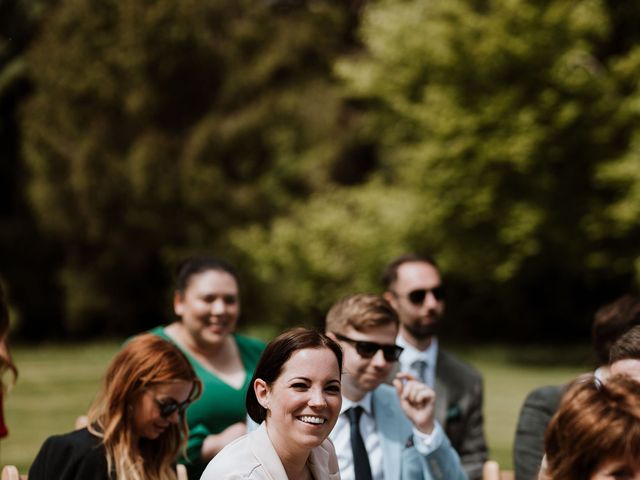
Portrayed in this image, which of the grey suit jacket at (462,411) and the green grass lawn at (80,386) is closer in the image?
the grey suit jacket at (462,411)

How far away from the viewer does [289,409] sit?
339cm

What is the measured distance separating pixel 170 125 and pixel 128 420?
2887 centimetres

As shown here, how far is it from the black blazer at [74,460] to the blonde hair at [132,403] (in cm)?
4

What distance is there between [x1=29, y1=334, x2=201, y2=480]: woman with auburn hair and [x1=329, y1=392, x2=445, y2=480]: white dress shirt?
0.70 metres

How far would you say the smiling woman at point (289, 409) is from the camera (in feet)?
11.0

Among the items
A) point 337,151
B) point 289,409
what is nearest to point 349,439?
point 289,409

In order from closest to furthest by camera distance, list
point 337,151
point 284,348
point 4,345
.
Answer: point 284,348 < point 4,345 < point 337,151

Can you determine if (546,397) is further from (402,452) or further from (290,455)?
(290,455)

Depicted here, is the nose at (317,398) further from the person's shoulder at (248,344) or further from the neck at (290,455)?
the person's shoulder at (248,344)

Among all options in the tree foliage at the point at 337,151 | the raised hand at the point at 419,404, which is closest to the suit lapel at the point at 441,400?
the raised hand at the point at 419,404

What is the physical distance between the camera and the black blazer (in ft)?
14.0

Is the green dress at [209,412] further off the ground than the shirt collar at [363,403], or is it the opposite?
the green dress at [209,412]

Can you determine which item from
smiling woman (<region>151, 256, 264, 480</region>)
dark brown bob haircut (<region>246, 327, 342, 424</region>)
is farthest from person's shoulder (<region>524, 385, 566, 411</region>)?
dark brown bob haircut (<region>246, 327, 342, 424</region>)

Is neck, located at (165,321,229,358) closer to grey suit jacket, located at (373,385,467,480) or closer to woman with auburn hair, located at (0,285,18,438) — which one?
woman with auburn hair, located at (0,285,18,438)
